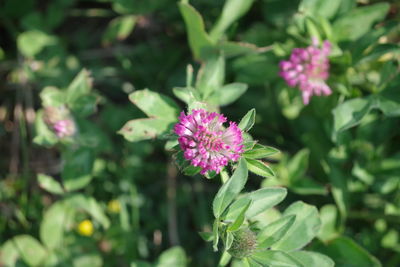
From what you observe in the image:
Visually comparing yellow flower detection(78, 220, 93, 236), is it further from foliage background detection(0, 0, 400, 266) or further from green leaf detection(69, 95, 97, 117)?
green leaf detection(69, 95, 97, 117)

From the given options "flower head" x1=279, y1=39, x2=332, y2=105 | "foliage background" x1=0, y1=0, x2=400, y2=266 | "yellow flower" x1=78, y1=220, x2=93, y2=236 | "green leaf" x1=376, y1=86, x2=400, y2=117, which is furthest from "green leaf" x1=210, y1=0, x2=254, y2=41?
"yellow flower" x1=78, y1=220, x2=93, y2=236

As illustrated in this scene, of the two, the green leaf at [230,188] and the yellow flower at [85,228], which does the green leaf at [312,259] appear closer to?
the green leaf at [230,188]

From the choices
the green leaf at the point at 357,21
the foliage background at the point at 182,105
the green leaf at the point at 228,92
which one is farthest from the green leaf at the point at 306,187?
the green leaf at the point at 357,21

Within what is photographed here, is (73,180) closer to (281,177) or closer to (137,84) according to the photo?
(137,84)

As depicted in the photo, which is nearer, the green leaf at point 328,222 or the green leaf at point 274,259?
the green leaf at point 274,259

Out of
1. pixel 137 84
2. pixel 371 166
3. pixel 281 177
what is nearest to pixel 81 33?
pixel 137 84

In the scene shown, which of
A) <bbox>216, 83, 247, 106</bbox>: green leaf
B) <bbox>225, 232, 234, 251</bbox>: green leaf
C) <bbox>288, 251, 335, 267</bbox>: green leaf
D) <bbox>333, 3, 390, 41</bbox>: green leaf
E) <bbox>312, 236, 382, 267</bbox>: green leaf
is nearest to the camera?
<bbox>225, 232, 234, 251</bbox>: green leaf
